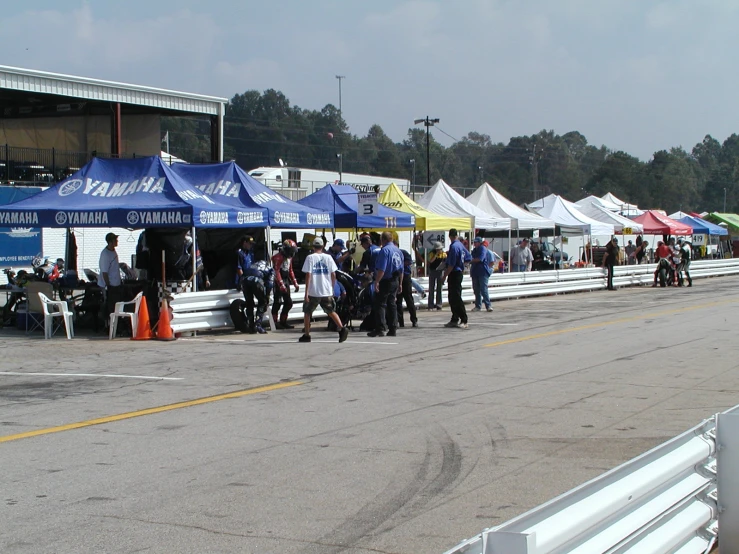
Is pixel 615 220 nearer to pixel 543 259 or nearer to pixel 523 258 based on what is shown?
pixel 543 259

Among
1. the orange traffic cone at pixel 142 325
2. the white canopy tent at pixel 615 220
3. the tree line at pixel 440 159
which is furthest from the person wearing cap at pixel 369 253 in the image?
the tree line at pixel 440 159

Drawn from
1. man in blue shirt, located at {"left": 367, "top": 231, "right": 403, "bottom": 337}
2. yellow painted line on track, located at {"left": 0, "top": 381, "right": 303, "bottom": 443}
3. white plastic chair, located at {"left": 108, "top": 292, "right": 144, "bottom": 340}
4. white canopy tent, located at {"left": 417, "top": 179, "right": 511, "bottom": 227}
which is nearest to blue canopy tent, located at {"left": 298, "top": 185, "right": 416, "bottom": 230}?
man in blue shirt, located at {"left": 367, "top": 231, "right": 403, "bottom": 337}

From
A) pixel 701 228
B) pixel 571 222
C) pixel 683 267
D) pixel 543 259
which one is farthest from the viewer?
pixel 701 228

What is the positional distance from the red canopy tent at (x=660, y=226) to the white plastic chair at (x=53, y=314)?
29.6 meters

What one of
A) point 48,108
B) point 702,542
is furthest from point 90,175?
point 48,108

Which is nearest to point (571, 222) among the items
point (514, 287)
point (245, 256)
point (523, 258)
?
point (523, 258)

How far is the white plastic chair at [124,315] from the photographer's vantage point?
15.4 meters

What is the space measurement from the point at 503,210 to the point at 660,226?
466 inches

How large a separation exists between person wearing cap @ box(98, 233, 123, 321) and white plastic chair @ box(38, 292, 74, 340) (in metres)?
0.70

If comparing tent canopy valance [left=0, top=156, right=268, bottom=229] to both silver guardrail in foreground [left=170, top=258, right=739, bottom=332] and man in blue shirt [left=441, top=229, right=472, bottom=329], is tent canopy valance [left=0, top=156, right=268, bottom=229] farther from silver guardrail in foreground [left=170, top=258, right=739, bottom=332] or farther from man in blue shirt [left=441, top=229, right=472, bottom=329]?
man in blue shirt [left=441, top=229, right=472, bottom=329]

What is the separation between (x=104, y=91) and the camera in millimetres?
32250

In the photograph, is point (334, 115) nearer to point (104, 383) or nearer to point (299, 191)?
point (299, 191)

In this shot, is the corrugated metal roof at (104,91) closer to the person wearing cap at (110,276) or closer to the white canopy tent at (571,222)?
the white canopy tent at (571,222)

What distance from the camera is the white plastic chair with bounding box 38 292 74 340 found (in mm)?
15578
